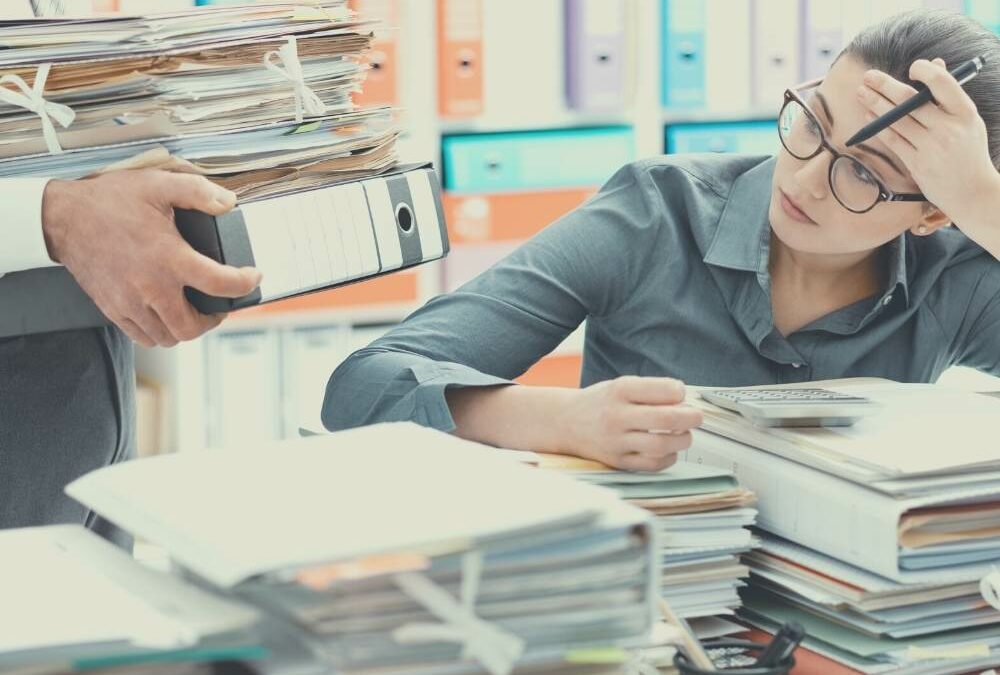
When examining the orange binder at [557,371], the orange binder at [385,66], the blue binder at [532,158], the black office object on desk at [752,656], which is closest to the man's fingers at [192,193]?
the black office object on desk at [752,656]

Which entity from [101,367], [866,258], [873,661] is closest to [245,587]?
[873,661]

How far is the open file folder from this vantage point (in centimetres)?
98

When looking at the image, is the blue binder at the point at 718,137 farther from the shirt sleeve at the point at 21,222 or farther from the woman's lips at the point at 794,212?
the shirt sleeve at the point at 21,222

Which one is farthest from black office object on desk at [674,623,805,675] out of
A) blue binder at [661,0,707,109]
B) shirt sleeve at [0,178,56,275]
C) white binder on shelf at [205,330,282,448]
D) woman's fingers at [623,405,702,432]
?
blue binder at [661,0,707,109]

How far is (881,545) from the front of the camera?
912mm

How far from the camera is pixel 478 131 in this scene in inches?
122

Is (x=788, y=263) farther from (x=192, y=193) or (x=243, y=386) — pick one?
(x=243, y=386)

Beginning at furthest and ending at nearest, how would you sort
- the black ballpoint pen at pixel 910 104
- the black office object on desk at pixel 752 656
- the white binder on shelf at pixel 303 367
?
the white binder on shelf at pixel 303 367 → the black ballpoint pen at pixel 910 104 → the black office object on desk at pixel 752 656

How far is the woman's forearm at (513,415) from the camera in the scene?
1.11 m

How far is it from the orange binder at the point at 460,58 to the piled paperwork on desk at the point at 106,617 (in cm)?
234

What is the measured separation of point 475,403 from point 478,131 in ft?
6.55

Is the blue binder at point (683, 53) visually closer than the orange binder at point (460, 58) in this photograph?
No

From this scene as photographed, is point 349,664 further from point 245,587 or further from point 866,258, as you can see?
point 866,258

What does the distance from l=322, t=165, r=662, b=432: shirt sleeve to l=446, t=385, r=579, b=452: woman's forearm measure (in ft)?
0.37
